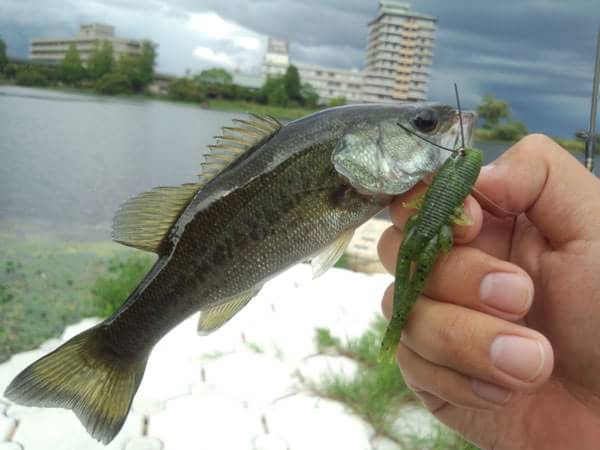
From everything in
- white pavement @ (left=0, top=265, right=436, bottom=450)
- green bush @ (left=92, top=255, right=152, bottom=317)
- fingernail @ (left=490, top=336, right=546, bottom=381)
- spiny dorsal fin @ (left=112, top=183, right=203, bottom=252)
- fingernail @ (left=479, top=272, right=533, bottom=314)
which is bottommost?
white pavement @ (left=0, top=265, right=436, bottom=450)

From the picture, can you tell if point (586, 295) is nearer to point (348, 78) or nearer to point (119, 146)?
point (119, 146)

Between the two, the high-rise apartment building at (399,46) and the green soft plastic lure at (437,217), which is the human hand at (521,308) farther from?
the high-rise apartment building at (399,46)

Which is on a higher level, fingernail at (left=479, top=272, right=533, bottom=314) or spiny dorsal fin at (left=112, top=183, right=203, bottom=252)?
spiny dorsal fin at (left=112, top=183, right=203, bottom=252)

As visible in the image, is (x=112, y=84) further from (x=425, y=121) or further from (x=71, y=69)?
(x=425, y=121)

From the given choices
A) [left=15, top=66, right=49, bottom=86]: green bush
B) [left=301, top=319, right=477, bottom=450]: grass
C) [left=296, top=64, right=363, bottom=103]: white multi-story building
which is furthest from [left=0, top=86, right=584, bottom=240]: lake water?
[left=296, top=64, right=363, bottom=103]: white multi-story building

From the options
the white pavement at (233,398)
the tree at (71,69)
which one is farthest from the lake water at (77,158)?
the white pavement at (233,398)

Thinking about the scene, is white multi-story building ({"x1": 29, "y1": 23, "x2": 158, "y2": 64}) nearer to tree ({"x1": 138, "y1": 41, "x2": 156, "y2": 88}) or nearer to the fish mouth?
tree ({"x1": 138, "y1": 41, "x2": 156, "y2": 88})
